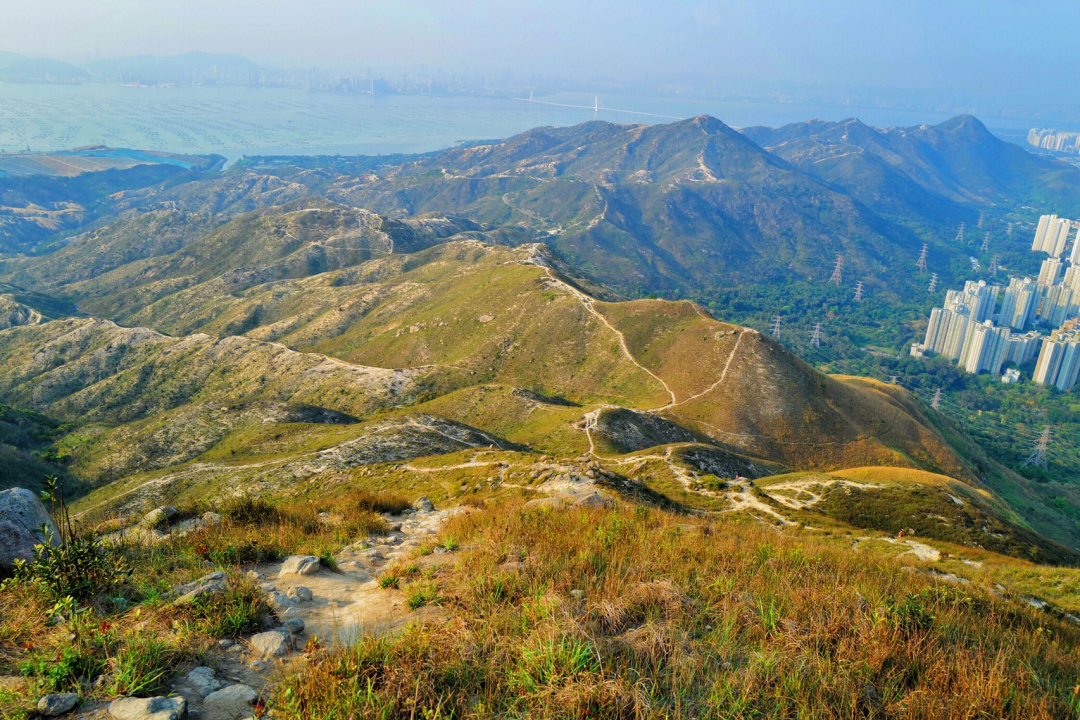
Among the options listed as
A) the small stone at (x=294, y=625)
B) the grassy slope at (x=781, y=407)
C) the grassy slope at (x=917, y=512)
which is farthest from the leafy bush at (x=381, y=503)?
the grassy slope at (x=781, y=407)

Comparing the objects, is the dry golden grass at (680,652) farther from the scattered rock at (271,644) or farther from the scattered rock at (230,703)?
the scattered rock at (271,644)

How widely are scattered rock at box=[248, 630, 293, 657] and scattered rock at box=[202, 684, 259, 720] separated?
2.58ft

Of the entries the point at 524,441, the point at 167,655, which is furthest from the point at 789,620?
the point at 524,441

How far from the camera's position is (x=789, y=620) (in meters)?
6.57

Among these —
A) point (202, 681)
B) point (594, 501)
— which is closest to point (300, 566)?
point (202, 681)

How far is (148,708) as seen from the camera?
183 inches

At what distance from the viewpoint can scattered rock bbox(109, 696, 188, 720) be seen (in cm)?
459

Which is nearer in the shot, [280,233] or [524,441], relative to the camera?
[524,441]

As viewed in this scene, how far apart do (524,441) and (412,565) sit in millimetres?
57455

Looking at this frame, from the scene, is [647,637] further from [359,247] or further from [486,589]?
[359,247]

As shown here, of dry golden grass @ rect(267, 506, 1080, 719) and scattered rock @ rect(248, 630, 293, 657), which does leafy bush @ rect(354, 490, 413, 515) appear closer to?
A: dry golden grass @ rect(267, 506, 1080, 719)

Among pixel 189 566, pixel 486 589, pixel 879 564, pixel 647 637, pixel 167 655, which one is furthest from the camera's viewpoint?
pixel 879 564

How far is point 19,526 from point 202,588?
15.6ft

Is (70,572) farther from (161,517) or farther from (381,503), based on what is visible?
(381,503)
